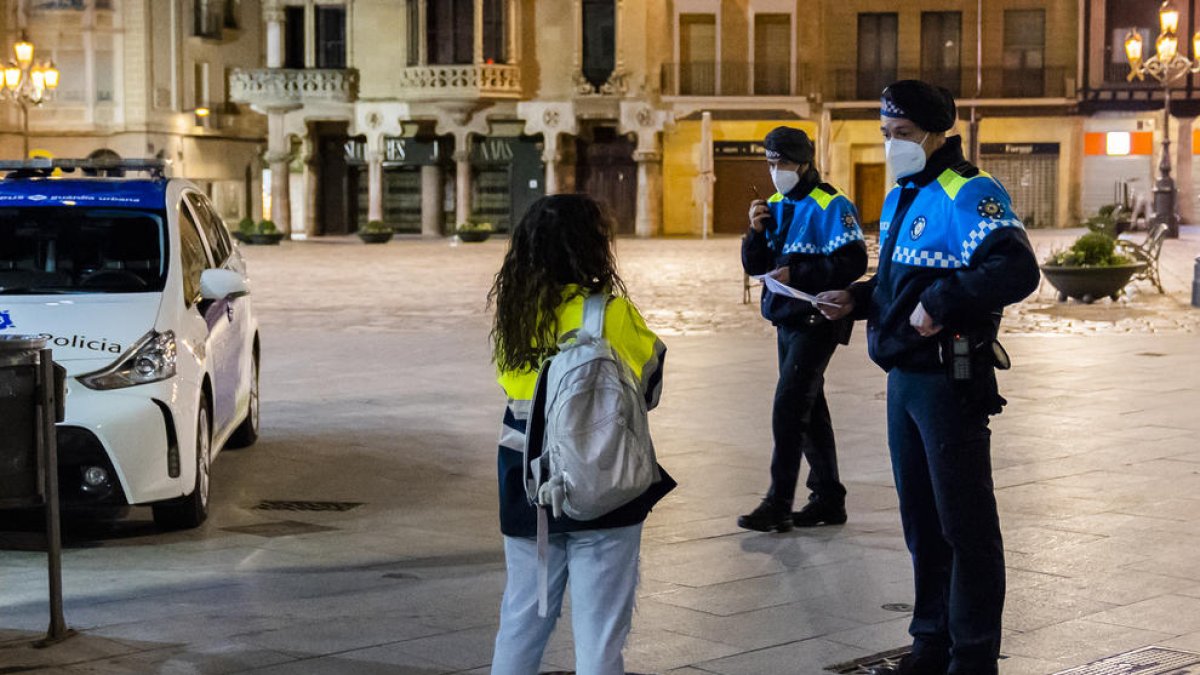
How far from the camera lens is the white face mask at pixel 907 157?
5801 millimetres

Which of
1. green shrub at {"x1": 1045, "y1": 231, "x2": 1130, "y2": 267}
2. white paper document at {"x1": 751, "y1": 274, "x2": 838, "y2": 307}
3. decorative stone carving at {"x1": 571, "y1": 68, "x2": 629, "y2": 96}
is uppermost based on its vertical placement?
decorative stone carving at {"x1": 571, "y1": 68, "x2": 629, "y2": 96}

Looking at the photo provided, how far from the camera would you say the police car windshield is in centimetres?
946

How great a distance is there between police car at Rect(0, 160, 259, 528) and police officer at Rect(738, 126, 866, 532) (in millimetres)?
2677

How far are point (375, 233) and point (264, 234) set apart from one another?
9.32 ft

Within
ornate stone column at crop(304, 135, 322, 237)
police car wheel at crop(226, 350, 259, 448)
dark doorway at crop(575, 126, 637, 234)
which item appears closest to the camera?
police car wheel at crop(226, 350, 259, 448)

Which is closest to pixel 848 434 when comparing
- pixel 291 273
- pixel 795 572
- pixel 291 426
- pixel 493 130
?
pixel 291 426

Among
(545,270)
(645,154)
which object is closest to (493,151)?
(645,154)

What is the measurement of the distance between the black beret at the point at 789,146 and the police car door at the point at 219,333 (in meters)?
3.09

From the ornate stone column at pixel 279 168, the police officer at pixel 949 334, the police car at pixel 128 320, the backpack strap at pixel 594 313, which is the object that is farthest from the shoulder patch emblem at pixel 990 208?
the ornate stone column at pixel 279 168

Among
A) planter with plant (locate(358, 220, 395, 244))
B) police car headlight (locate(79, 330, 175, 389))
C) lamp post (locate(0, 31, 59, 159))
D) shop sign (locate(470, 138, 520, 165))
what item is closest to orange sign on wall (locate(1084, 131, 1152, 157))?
shop sign (locate(470, 138, 520, 165))

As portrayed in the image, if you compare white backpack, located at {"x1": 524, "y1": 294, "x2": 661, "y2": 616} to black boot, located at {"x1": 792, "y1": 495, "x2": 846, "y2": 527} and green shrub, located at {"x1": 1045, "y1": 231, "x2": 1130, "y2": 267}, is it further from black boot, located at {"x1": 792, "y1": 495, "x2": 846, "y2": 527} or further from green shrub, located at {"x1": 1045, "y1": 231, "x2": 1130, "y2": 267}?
green shrub, located at {"x1": 1045, "y1": 231, "x2": 1130, "y2": 267}

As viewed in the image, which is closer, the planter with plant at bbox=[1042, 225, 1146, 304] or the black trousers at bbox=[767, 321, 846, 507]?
the black trousers at bbox=[767, 321, 846, 507]

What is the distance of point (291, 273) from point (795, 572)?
27316mm

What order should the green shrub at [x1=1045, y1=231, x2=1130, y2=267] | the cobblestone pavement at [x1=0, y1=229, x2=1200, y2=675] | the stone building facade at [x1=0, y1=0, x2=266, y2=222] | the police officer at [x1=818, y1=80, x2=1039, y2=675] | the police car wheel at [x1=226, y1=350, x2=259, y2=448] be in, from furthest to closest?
the stone building facade at [x1=0, y1=0, x2=266, y2=222]
the green shrub at [x1=1045, y1=231, x2=1130, y2=267]
the police car wheel at [x1=226, y1=350, x2=259, y2=448]
the cobblestone pavement at [x1=0, y1=229, x2=1200, y2=675]
the police officer at [x1=818, y1=80, x2=1039, y2=675]
